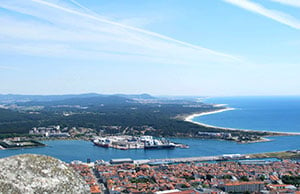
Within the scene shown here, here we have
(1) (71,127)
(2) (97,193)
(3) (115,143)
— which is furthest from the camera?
(1) (71,127)

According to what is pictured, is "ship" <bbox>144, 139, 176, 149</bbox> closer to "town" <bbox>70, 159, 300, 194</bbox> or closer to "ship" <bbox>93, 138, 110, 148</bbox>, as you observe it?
"ship" <bbox>93, 138, 110, 148</bbox>

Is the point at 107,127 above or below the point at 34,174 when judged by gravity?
below

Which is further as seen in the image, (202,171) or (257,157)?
(257,157)

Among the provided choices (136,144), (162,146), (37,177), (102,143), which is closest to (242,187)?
(37,177)

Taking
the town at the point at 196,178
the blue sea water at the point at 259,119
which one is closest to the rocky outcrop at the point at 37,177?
the town at the point at 196,178

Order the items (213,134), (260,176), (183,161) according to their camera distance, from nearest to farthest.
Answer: (260,176), (183,161), (213,134)

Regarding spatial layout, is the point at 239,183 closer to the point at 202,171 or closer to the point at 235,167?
the point at 202,171

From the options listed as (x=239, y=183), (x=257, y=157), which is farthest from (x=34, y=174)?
(x=257, y=157)
